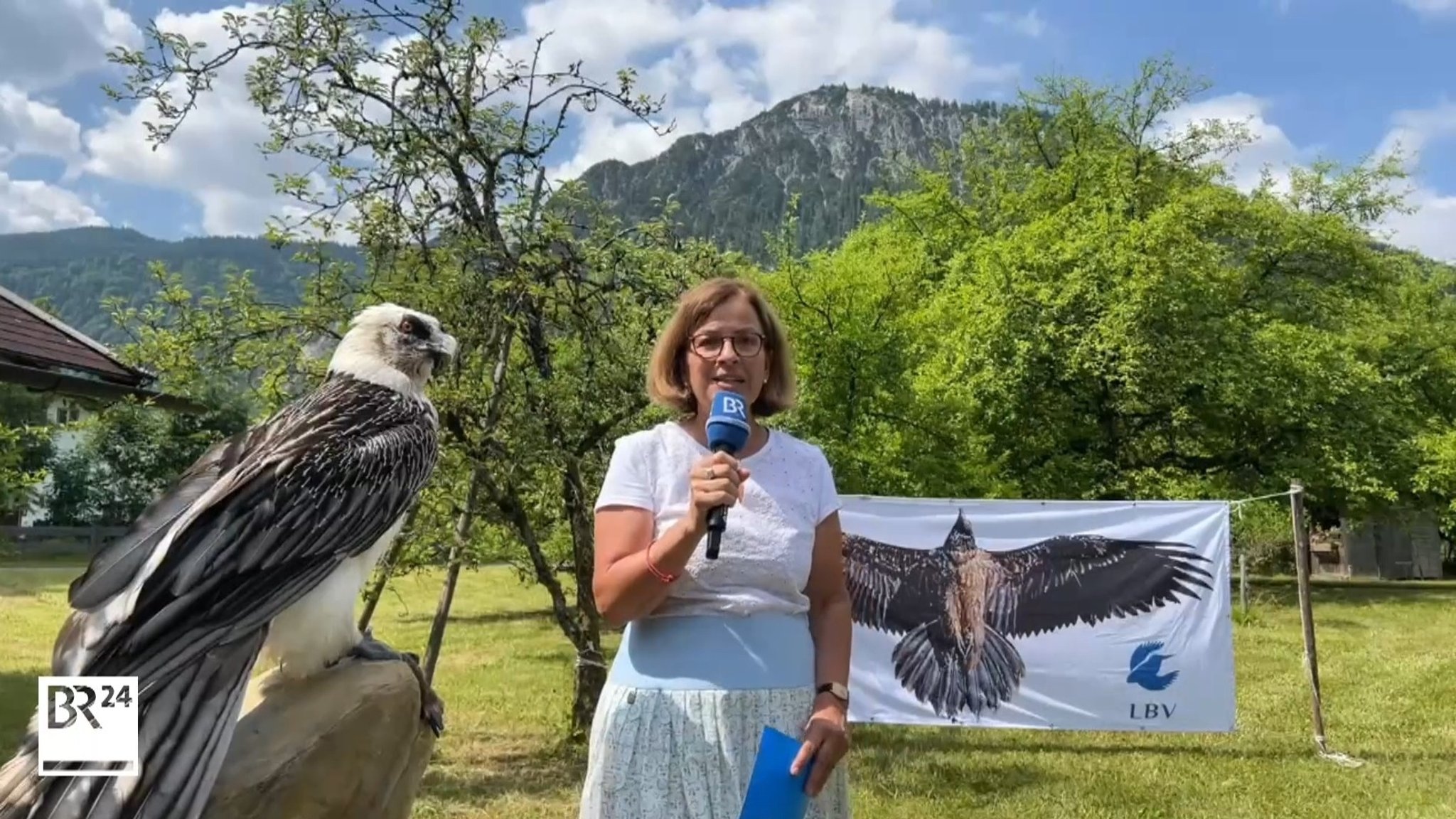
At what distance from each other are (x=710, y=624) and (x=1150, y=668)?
6.26m

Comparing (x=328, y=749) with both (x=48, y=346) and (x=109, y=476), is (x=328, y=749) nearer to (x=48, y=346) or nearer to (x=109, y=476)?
(x=48, y=346)

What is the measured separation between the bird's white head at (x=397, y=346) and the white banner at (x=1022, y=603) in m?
4.67

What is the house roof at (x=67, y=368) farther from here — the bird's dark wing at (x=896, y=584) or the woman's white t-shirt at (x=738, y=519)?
the woman's white t-shirt at (x=738, y=519)

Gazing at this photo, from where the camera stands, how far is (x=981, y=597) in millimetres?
7691

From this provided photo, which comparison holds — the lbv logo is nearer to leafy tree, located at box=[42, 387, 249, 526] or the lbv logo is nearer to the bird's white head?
the bird's white head

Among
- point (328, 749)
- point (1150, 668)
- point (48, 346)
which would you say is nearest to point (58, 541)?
point (48, 346)

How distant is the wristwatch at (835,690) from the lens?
93.5 inches

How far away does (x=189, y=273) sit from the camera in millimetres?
6160

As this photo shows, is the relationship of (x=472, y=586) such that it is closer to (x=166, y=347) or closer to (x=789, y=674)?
(x=166, y=347)

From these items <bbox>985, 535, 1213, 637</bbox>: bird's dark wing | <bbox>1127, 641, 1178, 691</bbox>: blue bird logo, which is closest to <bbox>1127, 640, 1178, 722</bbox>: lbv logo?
<bbox>1127, 641, 1178, 691</bbox>: blue bird logo

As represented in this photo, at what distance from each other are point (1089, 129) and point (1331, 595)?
12.2m

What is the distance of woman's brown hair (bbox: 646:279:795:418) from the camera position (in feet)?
8.11

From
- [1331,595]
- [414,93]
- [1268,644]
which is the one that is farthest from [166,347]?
[1331,595]

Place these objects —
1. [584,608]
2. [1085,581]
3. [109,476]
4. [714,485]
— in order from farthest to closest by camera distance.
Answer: [109,476]
[1085,581]
[584,608]
[714,485]
